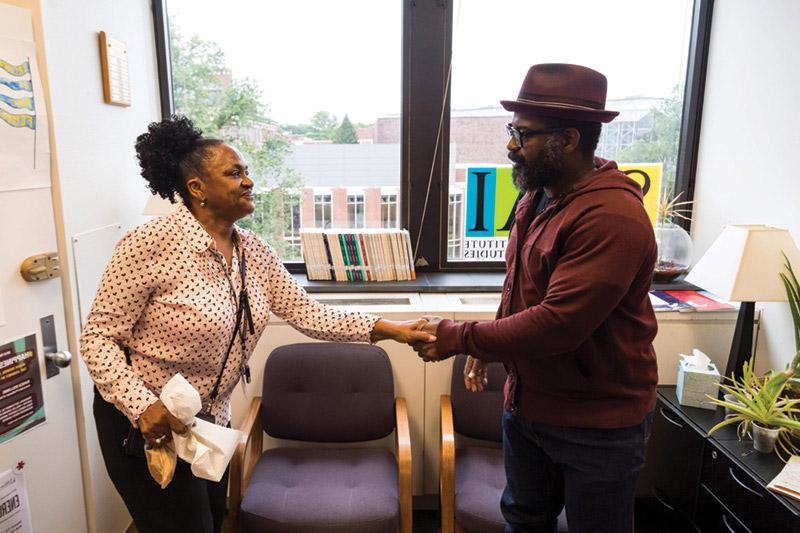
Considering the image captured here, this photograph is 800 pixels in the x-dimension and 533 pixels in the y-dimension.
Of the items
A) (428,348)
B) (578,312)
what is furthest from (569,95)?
(428,348)

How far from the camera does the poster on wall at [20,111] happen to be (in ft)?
5.10

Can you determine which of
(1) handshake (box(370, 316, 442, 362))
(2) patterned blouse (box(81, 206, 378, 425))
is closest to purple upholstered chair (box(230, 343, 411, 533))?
(1) handshake (box(370, 316, 442, 362))

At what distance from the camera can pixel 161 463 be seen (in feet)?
4.61

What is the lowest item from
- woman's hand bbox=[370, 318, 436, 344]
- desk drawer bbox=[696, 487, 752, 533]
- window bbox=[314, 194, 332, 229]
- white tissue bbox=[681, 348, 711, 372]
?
desk drawer bbox=[696, 487, 752, 533]

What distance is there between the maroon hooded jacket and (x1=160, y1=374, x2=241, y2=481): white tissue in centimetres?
66

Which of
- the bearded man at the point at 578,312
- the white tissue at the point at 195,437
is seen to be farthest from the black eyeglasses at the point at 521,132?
the white tissue at the point at 195,437

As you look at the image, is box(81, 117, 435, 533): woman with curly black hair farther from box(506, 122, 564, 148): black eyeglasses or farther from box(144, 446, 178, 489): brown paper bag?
box(506, 122, 564, 148): black eyeglasses

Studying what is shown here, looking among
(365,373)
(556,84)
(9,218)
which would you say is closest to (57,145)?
(9,218)

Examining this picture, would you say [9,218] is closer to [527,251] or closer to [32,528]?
[32,528]

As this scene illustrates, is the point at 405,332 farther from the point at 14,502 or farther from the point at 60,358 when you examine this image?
the point at 14,502

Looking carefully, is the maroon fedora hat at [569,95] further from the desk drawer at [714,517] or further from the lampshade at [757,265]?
the desk drawer at [714,517]

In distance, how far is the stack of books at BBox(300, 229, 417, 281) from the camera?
279 cm

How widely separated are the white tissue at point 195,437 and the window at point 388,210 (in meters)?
1.70

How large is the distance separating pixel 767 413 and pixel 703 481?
1.22 feet
